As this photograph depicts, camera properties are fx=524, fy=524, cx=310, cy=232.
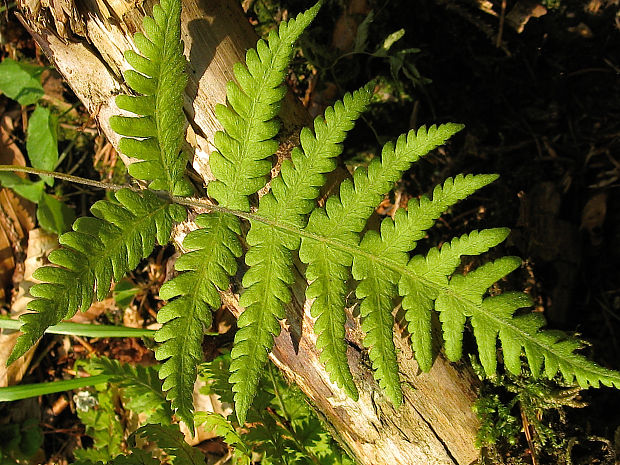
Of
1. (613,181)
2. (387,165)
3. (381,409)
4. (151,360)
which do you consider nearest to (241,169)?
(387,165)

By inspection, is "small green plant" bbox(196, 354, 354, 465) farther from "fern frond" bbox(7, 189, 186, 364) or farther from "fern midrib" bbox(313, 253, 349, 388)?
"fern frond" bbox(7, 189, 186, 364)

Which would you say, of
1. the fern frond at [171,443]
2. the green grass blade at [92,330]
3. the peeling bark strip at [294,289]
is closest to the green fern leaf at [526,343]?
the peeling bark strip at [294,289]

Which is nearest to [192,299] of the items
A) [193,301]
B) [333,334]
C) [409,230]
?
[193,301]

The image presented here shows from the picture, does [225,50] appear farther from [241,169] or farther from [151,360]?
[151,360]

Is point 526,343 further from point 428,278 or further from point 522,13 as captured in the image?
point 522,13

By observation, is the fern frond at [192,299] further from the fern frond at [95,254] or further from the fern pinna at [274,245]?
the fern frond at [95,254]
